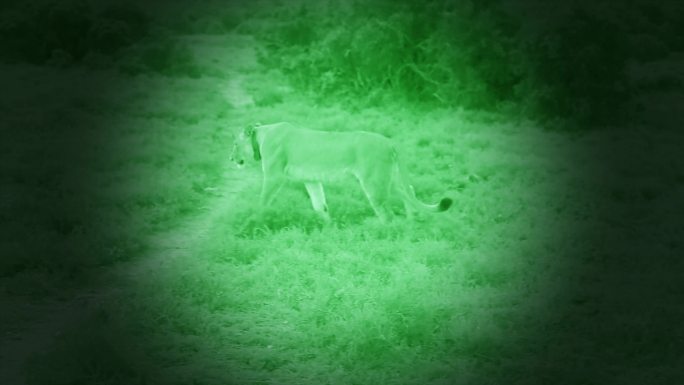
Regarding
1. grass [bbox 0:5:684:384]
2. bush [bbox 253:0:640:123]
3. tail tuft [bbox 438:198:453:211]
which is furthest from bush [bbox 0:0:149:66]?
tail tuft [bbox 438:198:453:211]

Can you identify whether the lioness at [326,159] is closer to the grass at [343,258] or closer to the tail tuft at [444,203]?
the tail tuft at [444,203]

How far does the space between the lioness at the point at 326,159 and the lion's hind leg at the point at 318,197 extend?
13mm

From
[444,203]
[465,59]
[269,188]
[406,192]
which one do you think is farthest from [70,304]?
[465,59]

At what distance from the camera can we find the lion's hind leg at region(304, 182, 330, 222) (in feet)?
24.8

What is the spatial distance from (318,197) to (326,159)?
1.57 ft

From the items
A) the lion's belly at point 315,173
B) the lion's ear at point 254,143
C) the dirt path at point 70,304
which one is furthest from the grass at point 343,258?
the lion's ear at point 254,143

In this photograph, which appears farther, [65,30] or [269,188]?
[65,30]

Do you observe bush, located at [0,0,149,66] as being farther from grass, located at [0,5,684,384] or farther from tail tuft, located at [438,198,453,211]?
tail tuft, located at [438,198,453,211]

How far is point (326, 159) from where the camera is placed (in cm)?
728

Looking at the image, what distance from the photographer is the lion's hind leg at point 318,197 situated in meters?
7.57

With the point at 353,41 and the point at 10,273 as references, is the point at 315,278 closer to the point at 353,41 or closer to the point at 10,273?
the point at 10,273

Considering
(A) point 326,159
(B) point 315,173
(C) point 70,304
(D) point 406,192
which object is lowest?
(C) point 70,304

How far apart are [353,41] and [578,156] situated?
3682 millimetres

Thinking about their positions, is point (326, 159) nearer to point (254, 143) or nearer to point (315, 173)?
point (315, 173)
